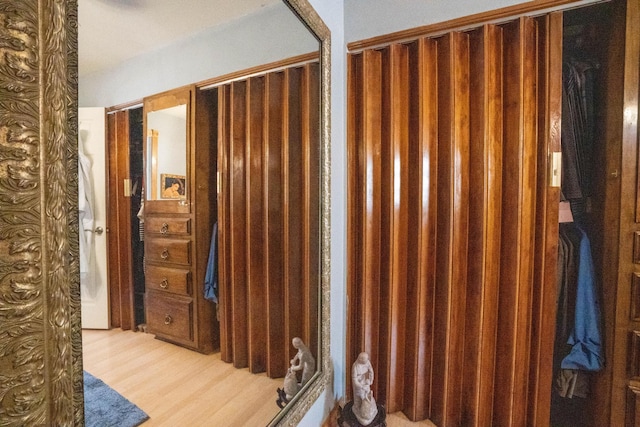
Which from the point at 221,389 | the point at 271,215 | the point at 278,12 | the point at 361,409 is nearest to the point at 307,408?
the point at 361,409

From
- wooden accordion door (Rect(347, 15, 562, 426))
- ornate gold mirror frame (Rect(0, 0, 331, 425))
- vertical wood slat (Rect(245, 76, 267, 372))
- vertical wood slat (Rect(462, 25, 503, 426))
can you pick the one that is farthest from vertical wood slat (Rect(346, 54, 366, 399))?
ornate gold mirror frame (Rect(0, 0, 331, 425))

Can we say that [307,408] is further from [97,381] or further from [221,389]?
[97,381]

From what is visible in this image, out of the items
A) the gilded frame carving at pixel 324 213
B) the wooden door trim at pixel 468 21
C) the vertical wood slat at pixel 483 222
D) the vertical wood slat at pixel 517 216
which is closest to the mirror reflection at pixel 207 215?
the gilded frame carving at pixel 324 213

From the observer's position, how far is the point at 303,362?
1104 mm

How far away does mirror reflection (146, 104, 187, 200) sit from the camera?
54 cm

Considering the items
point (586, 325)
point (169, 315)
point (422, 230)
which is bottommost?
point (586, 325)

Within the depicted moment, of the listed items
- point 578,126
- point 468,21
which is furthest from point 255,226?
point 578,126

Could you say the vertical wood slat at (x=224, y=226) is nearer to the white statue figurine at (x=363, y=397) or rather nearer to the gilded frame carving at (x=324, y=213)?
the gilded frame carving at (x=324, y=213)

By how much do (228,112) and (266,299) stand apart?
1.97ft

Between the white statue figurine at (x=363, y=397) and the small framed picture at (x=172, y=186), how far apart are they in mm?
1119

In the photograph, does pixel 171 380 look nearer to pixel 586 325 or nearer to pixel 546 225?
pixel 546 225

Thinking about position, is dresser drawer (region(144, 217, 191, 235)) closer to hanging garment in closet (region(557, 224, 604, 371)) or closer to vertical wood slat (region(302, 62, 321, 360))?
vertical wood slat (region(302, 62, 321, 360))

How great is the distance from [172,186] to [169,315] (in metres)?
0.29

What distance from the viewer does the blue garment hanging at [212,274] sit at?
655mm
